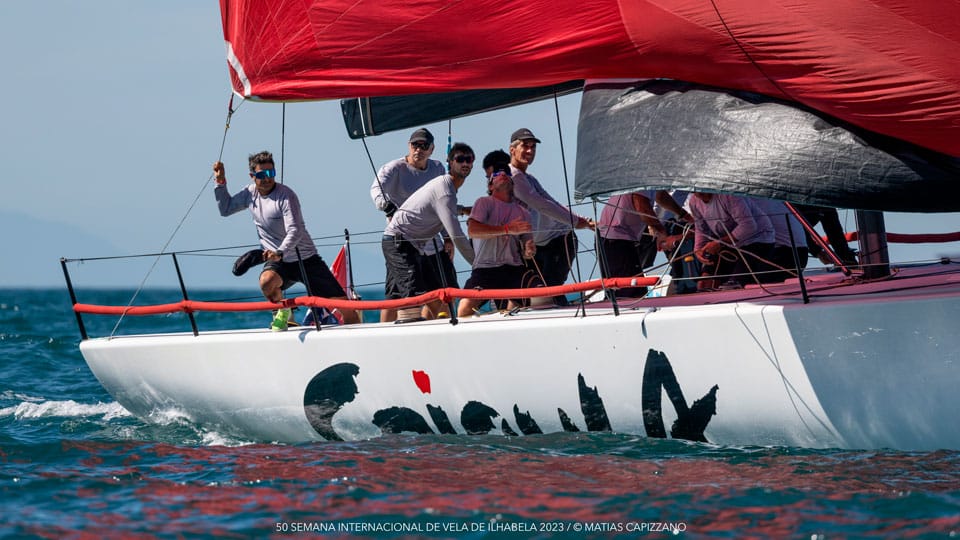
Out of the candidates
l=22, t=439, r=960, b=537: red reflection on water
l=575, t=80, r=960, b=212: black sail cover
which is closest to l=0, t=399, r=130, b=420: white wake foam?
l=22, t=439, r=960, b=537: red reflection on water

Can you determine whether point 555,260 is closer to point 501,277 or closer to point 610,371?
point 501,277

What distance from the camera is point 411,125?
791cm

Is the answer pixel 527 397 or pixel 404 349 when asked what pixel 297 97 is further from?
pixel 527 397

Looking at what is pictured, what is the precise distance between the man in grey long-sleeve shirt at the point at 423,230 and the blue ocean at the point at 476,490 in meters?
1.07

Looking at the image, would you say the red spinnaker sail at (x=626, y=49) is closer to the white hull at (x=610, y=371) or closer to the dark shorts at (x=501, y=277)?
the white hull at (x=610, y=371)

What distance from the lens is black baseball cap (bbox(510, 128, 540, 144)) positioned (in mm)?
7555

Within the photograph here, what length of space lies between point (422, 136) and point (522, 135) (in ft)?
2.40

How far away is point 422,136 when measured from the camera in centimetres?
783

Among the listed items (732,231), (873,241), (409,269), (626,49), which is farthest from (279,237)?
(873,241)

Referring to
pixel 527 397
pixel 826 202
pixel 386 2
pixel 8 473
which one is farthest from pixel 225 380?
pixel 826 202

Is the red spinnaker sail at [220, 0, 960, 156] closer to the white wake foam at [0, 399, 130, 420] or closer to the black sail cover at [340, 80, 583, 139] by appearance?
the black sail cover at [340, 80, 583, 139]

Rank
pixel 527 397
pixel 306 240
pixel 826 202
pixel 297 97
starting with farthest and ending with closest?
pixel 306 240, pixel 297 97, pixel 527 397, pixel 826 202

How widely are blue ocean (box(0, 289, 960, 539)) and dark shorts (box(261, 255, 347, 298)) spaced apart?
3.98ft

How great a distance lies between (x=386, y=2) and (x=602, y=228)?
2.10 meters
